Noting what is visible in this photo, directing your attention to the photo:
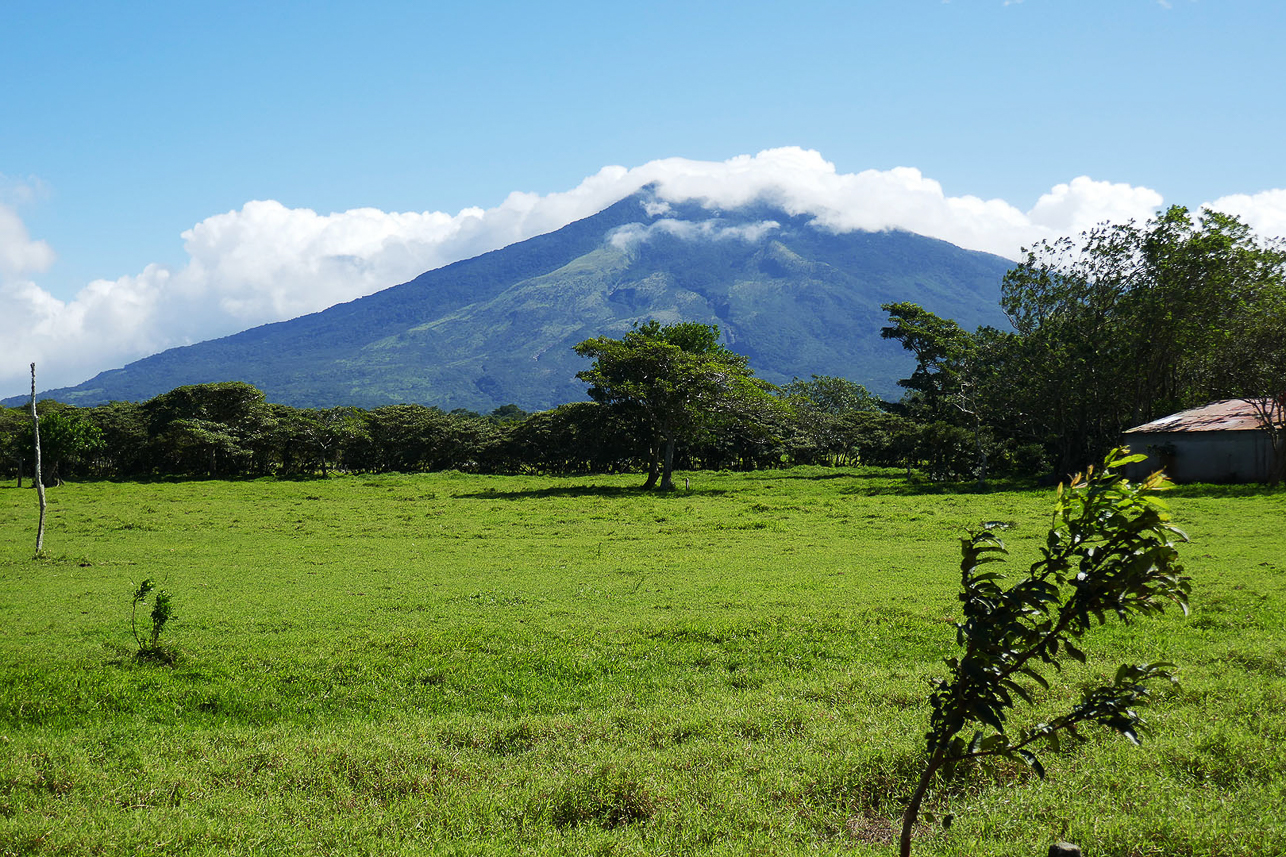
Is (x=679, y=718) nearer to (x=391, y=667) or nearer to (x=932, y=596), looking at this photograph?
(x=391, y=667)

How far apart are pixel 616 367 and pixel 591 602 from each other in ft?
93.1

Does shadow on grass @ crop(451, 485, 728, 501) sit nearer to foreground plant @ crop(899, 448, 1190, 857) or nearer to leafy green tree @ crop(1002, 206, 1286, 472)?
leafy green tree @ crop(1002, 206, 1286, 472)

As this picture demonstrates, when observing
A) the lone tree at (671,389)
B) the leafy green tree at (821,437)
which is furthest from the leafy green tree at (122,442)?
the leafy green tree at (821,437)

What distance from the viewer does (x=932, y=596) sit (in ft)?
41.4

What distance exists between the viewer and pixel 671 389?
125 ft

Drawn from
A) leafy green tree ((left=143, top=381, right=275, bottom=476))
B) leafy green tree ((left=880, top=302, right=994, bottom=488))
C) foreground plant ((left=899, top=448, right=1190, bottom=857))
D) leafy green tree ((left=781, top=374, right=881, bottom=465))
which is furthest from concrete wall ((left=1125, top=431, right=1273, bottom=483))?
leafy green tree ((left=143, top=381, right=275, bottom=476))

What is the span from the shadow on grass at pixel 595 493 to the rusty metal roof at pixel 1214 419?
64.5ft

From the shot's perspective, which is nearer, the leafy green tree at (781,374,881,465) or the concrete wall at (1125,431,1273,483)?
the concrete wall at (1125,431,1273,483)

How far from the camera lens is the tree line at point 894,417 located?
34.6m

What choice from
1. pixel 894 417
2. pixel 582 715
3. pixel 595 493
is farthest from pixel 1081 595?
pixel 894 417

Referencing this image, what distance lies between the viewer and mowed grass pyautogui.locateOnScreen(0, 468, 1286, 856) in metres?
5.12

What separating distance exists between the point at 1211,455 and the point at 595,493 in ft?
92.4

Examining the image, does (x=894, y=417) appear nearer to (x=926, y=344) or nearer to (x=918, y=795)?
(x=926, y=344)

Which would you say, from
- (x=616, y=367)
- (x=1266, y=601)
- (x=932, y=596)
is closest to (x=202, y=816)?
(x=932, y=596)
